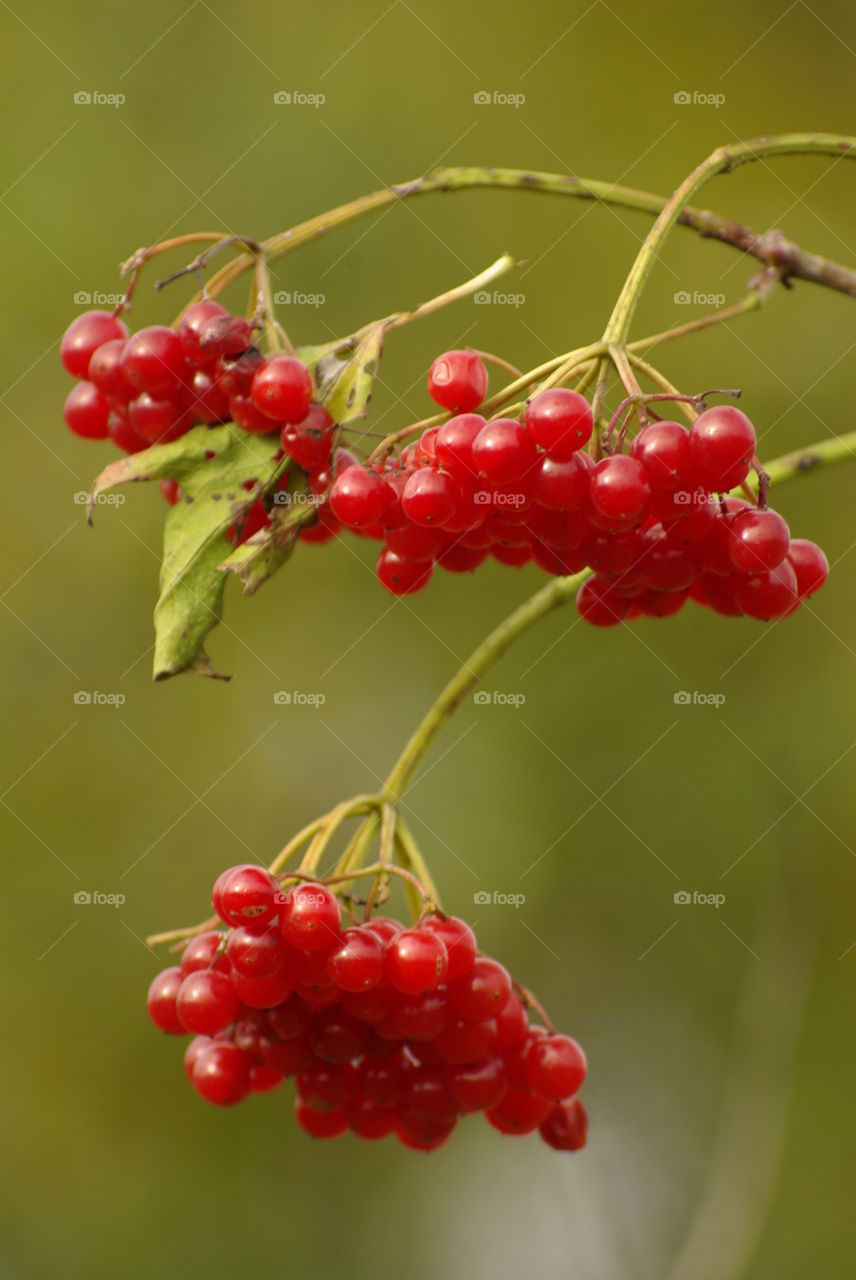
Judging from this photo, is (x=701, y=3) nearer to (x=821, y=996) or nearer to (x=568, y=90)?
(x=568, y=90)

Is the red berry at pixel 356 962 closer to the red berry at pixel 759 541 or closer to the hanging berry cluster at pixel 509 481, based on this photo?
the hanging berry cluster at pixel 509 481

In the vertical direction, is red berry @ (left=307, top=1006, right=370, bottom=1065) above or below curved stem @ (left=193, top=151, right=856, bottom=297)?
below

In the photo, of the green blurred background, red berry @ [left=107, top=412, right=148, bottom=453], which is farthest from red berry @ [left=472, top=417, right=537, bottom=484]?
the green blurred background

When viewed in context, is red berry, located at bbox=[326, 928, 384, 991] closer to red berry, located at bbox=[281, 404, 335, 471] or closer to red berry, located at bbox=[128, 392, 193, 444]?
red berry, located at bbox=[281, 404, 335, 471]

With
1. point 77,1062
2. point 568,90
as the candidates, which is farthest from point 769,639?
point 77,1062

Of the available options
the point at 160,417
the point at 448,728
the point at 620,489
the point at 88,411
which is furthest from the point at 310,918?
the point at 448,728

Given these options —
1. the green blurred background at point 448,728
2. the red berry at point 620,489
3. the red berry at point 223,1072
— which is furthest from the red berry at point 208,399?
the green blurred background at point 448,728
